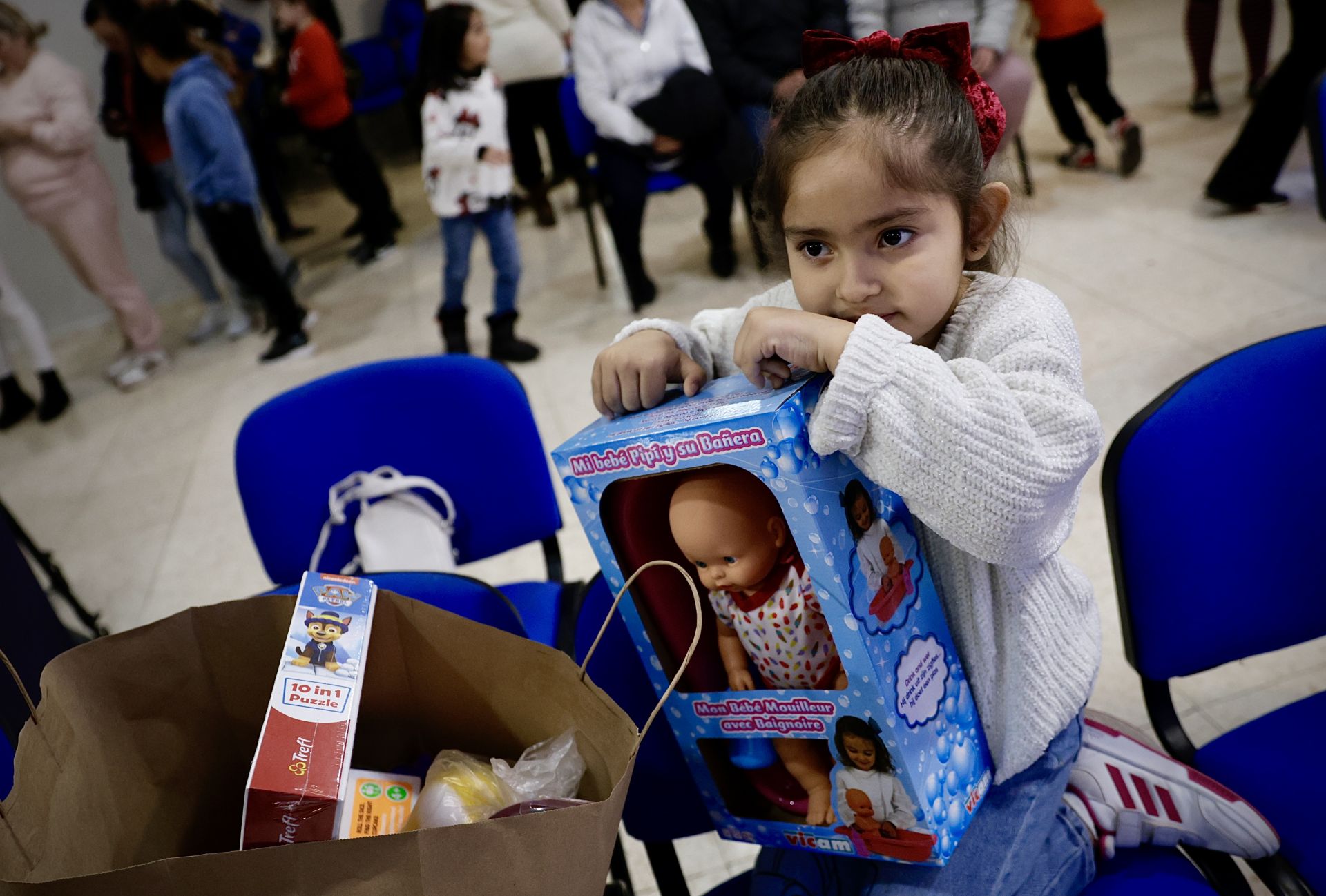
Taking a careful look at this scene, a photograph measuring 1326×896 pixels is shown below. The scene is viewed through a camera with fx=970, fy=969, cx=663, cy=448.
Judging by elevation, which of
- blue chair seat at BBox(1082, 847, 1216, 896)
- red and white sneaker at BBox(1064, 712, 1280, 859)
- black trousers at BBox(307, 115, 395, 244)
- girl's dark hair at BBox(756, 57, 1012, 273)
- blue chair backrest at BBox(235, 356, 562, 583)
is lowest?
black trousers at BBox(307, 115, 395, 244)

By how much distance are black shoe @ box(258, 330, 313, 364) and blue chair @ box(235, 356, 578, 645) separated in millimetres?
2861

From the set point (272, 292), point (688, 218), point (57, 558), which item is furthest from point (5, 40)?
point (688, 218)

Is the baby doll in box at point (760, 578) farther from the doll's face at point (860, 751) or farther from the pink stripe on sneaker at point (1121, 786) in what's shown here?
the pink stripe on sneaker at point (1121, 786)

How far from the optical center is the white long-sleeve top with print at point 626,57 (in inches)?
143

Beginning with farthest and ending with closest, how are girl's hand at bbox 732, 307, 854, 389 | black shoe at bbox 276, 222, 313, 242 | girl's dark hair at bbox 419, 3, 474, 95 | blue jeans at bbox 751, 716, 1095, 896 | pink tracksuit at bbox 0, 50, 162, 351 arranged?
black shoe at bbox 276, 222, 313, 242 < pink tracksuit at bbox 0, 50, 162, 351 < girl's dark hair at bbox 419, 3, 474, 95 < blue jeans at bbox 751, 716, 1095, 896 < girl's hand at bbox 732, 307, 854, 389

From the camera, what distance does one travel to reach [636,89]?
144 inches

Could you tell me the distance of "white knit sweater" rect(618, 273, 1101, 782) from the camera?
71 cm

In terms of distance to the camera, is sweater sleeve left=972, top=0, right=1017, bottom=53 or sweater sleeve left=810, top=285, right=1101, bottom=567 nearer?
sweater sleeve left=810, top=285, right=1101, bottom=567

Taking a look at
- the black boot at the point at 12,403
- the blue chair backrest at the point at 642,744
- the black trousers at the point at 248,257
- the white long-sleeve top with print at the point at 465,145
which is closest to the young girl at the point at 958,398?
the blue chair backrest at the point at 642,744

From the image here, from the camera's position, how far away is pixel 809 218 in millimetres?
814

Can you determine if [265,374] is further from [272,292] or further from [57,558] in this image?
[57,558]

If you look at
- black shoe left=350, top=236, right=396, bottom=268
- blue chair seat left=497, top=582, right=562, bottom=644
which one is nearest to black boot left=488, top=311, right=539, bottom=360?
black shoe left=350, top=236, right=396, bottom=268

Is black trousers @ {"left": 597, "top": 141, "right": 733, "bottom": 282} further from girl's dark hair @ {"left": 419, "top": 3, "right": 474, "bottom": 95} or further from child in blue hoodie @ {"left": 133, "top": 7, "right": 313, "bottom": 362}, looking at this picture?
child in blue hoodie @ {"left": 133, "top": 7, "right": 313, "bottom": 362}

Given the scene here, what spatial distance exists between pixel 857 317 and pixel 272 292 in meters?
3.83
